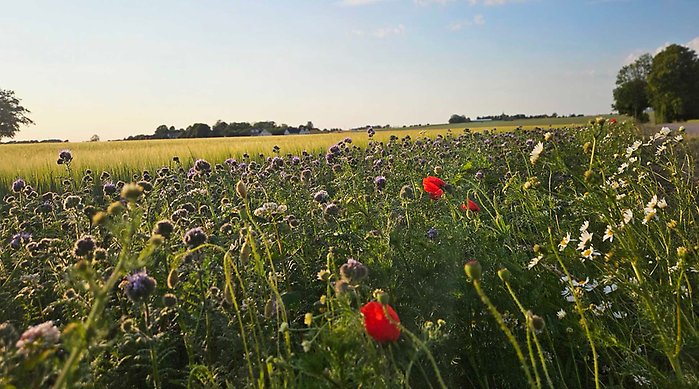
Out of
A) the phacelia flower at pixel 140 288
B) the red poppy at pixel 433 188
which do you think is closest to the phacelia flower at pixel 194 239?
the phacelia flower at pixel 140 288

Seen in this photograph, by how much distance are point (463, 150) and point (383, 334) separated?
686 cm

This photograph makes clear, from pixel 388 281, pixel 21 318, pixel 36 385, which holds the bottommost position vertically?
pixel 21 318

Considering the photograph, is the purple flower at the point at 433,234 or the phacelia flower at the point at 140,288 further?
the purple flower at the point at 433,234

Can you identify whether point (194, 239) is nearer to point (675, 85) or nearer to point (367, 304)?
point (367, 304)

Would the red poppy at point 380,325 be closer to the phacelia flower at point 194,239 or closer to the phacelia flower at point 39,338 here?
the phacelia flower at point 39,338

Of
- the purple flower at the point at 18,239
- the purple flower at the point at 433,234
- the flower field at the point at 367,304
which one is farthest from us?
the purple flower at the point at 18,239

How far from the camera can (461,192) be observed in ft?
14.2

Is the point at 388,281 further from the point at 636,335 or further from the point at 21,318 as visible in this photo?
the point at 21,318

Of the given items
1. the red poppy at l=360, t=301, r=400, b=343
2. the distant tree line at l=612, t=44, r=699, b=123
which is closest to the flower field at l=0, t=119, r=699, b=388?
the red poppy at l=360, t=301, r=400, b=343

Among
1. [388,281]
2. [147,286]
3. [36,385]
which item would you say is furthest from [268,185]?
[36,385]

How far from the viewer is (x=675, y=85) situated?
151ft

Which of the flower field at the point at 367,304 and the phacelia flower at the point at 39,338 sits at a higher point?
the phacelia flower at the point at 39,338

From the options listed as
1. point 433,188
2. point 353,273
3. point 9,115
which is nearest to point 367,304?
point 353,273

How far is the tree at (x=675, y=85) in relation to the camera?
45469mm
